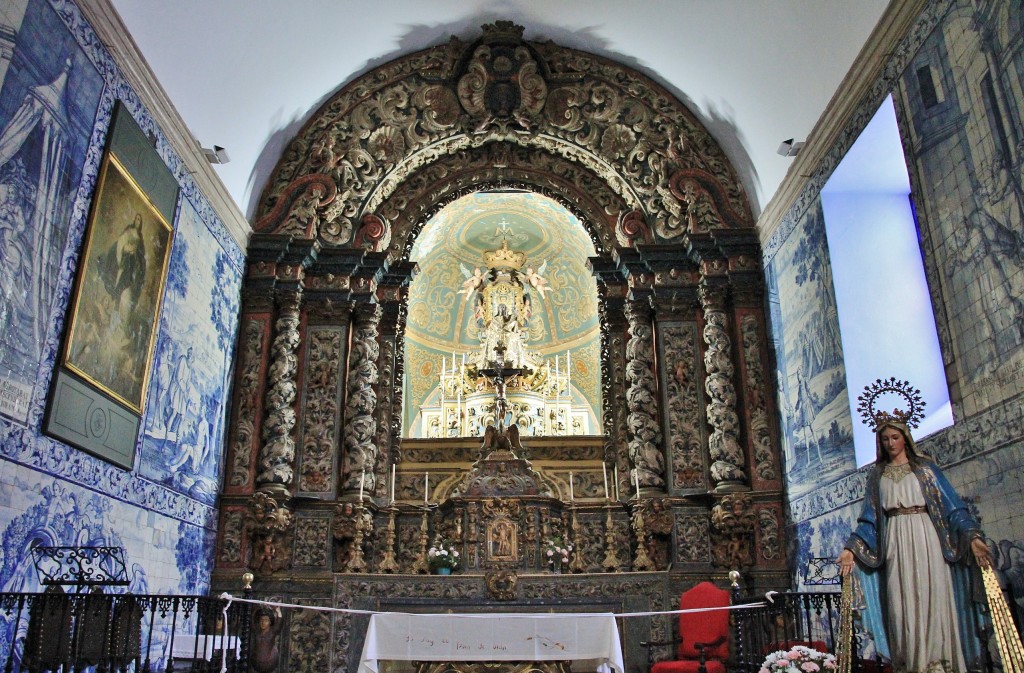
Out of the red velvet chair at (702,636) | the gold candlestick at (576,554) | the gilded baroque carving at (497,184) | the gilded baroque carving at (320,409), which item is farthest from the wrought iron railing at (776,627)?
the gilded baroque carving at (497,184)

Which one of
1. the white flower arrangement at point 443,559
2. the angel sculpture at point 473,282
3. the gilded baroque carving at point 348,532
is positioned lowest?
the white flower arrangement at point 443,559

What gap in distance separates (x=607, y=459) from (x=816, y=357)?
355 cm

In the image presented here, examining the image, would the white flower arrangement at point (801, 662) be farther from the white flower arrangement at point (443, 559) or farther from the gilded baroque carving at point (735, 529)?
the white flower arrangement at point (443, 559)

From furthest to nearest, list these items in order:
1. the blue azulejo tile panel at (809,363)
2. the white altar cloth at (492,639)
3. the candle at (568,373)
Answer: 1. the candle at (568,373)
2. the blue azulejo tile panel at (809,363)
3. the white altar cloth at (492,639)

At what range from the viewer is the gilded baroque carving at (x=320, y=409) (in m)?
11.0

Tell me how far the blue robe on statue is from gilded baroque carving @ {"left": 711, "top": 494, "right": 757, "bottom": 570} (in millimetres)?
3994

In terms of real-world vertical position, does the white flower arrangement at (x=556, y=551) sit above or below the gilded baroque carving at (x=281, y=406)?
below

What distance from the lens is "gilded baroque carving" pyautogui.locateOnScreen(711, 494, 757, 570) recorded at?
10.3 metres

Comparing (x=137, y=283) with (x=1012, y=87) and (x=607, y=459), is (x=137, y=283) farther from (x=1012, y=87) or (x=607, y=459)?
(x=1012, y=87)

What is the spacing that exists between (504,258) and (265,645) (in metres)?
8.04

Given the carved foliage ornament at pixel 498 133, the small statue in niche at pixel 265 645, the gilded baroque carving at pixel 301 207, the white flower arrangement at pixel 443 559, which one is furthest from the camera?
the carved foliage ornament at pixel 498 133

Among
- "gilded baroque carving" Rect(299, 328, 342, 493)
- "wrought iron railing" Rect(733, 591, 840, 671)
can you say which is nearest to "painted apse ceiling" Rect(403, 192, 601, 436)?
"gilded baroque carving" Rect(299, 328, 342, 493)

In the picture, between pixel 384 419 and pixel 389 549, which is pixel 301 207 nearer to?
pixel 384 419

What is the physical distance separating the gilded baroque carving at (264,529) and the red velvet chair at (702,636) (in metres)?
4.67
